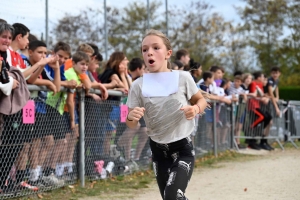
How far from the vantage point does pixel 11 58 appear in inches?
281

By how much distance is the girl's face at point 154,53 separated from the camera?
5.16 m

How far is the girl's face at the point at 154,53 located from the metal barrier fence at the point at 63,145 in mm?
2316

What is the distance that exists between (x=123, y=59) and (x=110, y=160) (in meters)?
1.69

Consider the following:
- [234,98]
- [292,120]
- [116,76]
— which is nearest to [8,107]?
[116,76]

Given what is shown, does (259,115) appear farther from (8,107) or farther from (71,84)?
(8,107)

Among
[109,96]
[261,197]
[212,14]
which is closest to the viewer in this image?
[261,197]

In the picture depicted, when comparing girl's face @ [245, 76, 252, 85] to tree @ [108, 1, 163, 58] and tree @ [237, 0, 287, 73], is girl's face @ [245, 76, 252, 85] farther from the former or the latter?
tree @ [237, 0, 287, 73]

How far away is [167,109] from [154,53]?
0.52 metres

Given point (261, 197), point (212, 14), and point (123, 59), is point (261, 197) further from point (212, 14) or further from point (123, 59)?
point (212, 14)

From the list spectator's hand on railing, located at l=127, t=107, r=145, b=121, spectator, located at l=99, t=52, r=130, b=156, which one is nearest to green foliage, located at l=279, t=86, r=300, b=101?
spectator, located at l=99, t=52, r=130, b=156

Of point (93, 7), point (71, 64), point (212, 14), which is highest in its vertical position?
point (212, 14)

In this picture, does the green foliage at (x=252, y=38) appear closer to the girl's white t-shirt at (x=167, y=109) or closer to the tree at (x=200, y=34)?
the tree at (x=200, y=34)

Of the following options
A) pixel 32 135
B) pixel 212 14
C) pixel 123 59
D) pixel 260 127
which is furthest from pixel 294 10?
pixel 32 135

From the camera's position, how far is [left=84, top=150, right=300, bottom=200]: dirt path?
307 inches
